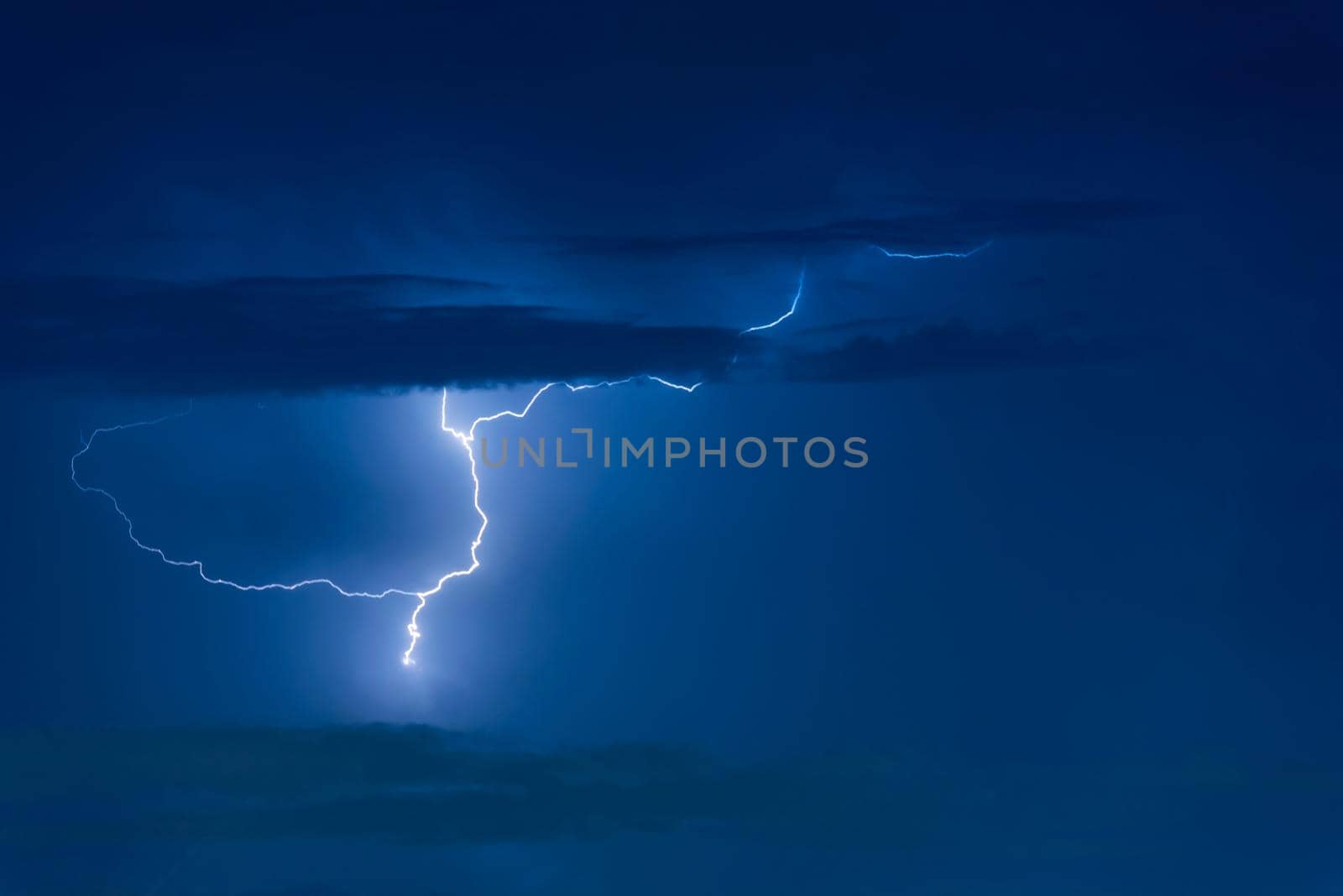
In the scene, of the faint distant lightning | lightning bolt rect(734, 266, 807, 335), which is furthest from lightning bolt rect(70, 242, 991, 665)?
the faint distant lightning

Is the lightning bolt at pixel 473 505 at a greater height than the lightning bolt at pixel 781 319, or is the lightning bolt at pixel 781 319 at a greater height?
the lightning bolt at pixel 781 319

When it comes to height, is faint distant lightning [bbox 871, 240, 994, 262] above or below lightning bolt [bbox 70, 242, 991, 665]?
above

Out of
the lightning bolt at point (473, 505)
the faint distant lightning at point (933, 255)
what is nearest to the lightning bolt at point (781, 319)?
the lightning bolt at point (473, 505)

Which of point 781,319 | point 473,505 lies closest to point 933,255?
point 781,319

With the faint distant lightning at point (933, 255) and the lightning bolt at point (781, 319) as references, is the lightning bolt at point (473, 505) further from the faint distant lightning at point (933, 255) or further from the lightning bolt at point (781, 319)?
the faint distant lightning at point (933, 255)

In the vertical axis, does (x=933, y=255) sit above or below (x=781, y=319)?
above

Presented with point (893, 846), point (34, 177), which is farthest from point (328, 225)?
point (893, 846)

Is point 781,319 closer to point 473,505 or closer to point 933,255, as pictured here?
point 933,255

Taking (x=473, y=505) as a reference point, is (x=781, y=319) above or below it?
above

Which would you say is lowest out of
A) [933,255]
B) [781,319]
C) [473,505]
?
[473,505]

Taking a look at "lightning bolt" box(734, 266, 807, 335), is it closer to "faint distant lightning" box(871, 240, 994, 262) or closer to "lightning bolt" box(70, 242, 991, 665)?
"lightning bolt" box(70, 242, 991, 665)

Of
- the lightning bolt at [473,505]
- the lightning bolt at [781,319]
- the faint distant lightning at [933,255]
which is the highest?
the faint distant lightning at [933,255]
